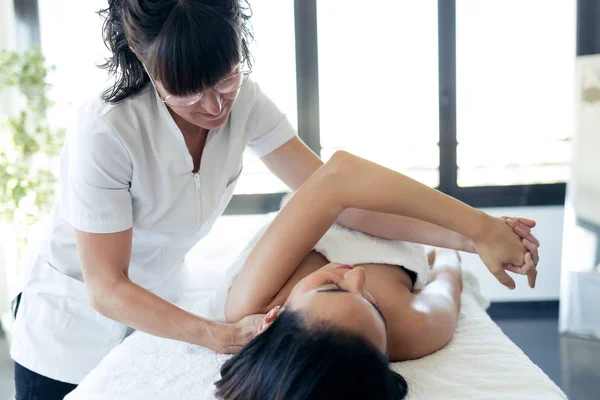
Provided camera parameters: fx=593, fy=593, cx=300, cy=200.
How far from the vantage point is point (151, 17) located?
3.41 ft

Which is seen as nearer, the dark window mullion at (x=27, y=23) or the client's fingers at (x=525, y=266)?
the client's fingers at (x=525, y=266)

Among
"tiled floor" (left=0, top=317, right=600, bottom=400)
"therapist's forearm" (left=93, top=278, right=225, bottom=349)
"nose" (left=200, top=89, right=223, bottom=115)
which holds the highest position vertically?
"nose" (left=200, top=89, right=223, bottom=115)

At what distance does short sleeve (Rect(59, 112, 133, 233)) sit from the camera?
1.21 metres

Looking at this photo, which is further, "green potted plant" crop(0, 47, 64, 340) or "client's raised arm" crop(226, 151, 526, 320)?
"green potted plant" crop(0, 47, 64, 340)

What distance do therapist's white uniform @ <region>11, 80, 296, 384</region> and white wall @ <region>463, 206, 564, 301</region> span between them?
2.10 metres

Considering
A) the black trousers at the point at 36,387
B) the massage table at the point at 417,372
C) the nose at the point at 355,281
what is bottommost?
the black trousers at the point at 36,387

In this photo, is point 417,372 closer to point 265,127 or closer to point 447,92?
point 265,127

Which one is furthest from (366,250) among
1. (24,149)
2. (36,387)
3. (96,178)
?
(24,149)

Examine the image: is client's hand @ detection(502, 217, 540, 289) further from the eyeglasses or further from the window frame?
the window frame

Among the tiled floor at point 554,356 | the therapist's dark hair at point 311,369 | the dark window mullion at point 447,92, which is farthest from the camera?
the dark window mullion at point 447,92

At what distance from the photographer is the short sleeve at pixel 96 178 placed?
3.98 feet

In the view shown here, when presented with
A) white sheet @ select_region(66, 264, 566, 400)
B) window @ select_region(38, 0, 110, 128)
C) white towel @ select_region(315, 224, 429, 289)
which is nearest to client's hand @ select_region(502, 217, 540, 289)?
white sheet @ select_region(66, 264, 566, 400)

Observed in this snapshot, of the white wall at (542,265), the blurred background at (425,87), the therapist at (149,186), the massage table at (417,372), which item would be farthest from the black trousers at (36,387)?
the white wall at (542,265)

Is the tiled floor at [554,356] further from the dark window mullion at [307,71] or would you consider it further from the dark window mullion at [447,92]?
the dark window mullion at [307,71]
